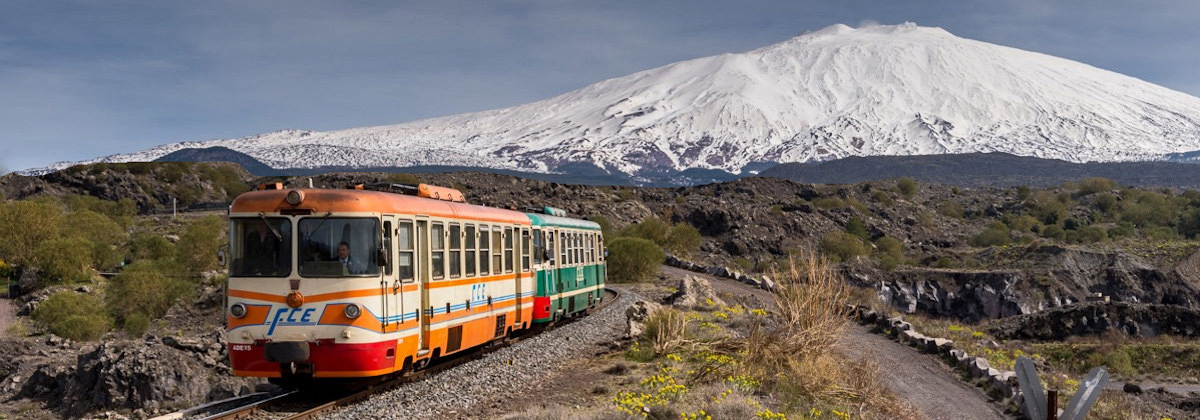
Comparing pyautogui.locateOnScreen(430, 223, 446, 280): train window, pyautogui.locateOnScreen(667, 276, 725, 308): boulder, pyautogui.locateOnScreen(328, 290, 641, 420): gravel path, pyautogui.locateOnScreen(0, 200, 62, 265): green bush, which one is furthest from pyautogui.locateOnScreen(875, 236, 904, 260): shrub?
pyautogui.locateOnScreen(430, 223, 446, 280): train window

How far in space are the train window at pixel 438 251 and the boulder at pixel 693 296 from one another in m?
14.6

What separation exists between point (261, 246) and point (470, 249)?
424 centimetres

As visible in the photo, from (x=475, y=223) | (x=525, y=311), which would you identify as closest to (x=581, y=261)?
(x=525, y=311)

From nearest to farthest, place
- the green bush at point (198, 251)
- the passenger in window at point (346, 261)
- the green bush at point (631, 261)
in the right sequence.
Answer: the passenger in window at point (346, 261)
the green bush at point (631, 261)
the green bush at point (198, 251)

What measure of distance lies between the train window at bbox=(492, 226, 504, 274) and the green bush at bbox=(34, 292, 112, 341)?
2986cm

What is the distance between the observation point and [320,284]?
1345 centimetres

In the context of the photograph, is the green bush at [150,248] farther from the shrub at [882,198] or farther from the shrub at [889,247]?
the shrub at [882,198]

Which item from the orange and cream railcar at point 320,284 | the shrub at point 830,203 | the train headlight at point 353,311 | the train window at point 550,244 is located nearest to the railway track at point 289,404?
the orange and cream railcar at point 320,284

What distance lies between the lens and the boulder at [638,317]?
21141 mm

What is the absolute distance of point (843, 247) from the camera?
91000 millimetres

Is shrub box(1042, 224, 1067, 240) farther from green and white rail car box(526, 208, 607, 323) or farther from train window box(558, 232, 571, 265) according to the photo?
train window box(558, 232, 571, 265)

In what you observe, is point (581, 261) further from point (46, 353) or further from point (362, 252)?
point (46, 353)

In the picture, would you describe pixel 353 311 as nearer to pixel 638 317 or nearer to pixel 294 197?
pixel 294 197

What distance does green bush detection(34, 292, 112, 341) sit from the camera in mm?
42250
